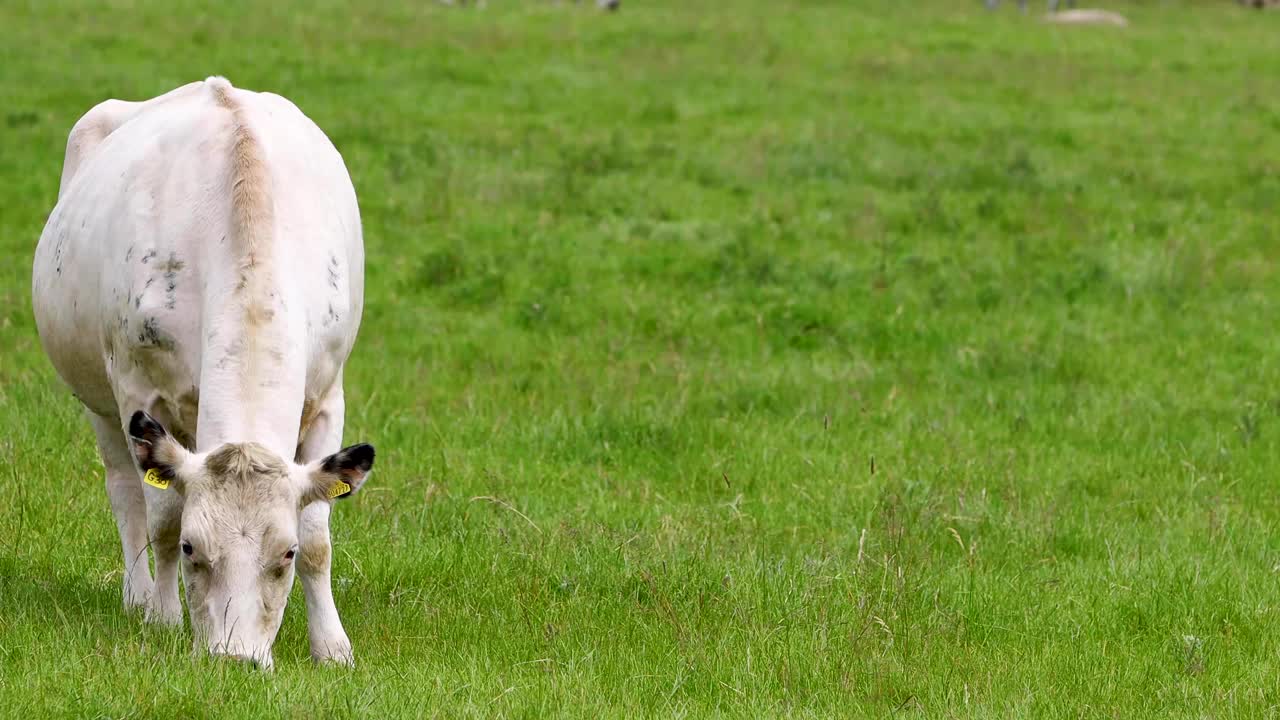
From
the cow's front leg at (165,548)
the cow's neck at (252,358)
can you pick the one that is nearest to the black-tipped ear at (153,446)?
the cow's neck at (252,358)

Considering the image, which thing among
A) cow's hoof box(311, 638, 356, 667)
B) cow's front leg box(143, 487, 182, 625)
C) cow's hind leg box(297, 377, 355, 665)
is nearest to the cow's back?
cow's front leg box(143, 487, 182, 625)

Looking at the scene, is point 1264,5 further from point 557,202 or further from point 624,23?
point 557,202

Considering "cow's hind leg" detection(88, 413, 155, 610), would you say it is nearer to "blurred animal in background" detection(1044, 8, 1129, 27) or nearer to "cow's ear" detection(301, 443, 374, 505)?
"cow's ear" detection(301, 443, 374, 505)

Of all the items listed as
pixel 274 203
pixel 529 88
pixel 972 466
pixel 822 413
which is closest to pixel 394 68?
pixel 529 88

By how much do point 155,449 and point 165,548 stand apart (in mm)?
1066

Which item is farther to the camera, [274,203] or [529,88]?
[529,88]

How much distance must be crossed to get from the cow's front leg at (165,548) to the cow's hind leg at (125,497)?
0.15m

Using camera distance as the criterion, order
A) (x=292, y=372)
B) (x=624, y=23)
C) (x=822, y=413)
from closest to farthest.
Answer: (x=292, y=372), (x=822, y=413), (x=624, y=23)

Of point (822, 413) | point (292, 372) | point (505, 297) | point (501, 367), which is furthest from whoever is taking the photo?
point (505, 297)

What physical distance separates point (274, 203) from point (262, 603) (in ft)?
5.36

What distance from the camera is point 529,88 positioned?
Answer: 2172 centimetres

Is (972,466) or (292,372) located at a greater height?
(292,372)

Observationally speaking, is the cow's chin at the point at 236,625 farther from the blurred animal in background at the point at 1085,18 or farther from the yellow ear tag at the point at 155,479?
the blurred animal in background at the point at 1085,18

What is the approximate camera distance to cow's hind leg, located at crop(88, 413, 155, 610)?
6.18 m
